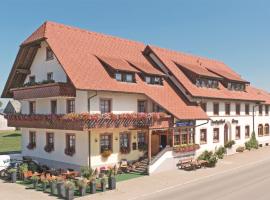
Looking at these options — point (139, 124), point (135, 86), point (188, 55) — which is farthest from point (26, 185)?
point (188, 55)

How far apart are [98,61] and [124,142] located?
7304mm

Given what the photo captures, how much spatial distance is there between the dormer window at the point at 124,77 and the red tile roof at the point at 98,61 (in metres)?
0.48

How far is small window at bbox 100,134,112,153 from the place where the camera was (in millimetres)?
28484

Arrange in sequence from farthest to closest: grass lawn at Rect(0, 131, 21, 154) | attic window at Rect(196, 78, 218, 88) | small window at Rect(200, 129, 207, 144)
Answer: grass lawn at Rect(0, 131, 21, 154)
attic window at Rect(196, 78, 218, 88)
small window at Rect(200, 129, 207, 144)

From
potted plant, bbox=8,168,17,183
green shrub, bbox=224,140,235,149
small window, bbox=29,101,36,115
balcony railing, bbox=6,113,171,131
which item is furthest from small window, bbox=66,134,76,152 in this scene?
green shrub, bbox=224,140,235,149

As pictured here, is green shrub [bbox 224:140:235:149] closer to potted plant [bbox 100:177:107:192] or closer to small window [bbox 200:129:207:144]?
small window [bbox 200:129:207:144]

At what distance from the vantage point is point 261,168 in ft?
107

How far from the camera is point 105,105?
29062 millimetres

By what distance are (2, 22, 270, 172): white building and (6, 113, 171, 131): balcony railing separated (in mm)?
72

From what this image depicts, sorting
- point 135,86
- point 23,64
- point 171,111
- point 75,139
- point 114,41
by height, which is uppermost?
point 114,41

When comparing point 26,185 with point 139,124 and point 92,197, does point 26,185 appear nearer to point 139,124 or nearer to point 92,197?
point 92,197

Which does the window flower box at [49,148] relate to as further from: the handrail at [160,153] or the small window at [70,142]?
the handrail at [160,153]

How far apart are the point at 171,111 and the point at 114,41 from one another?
9766 millimetres

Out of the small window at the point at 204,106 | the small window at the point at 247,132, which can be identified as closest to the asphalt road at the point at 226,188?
the small window at the point at 204,106
